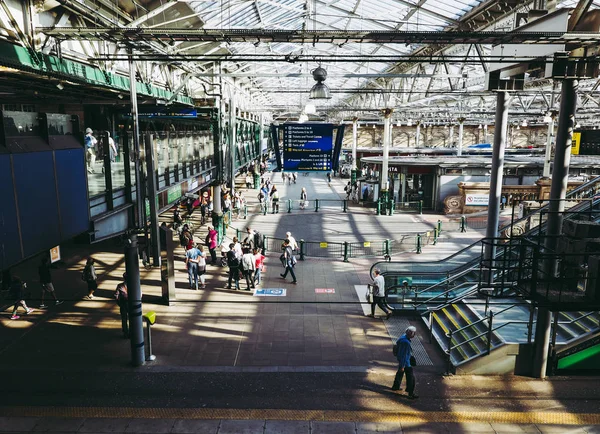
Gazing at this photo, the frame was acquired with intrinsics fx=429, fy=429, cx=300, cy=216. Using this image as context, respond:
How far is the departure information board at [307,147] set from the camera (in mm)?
13062

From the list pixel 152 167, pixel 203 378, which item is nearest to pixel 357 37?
pixel 203 378

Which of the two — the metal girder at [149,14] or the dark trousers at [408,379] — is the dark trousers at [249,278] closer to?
the dark trousers at [408,379]

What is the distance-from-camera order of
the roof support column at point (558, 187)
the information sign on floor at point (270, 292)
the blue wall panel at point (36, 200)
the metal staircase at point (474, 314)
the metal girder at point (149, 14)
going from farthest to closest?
the metal girder at point (149, 14), the information sign on floor at point (270, 292), the metal staircase at point (474, 314), the roof support column at point (558, 187), the blue wall panel at point (36, 200)

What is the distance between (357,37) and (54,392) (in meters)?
8.79

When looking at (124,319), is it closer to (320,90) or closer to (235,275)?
(235,275)

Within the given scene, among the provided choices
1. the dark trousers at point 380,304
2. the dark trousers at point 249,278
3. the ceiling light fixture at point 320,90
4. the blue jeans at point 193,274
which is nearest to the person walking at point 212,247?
the blue jeans at point 193,274

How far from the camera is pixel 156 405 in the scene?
7797 millimetres

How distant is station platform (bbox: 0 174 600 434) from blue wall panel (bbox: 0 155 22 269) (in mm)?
1598

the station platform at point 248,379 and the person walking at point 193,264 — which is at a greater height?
the person walking at point 193,264

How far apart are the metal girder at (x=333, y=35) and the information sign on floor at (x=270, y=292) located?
773 centimetres

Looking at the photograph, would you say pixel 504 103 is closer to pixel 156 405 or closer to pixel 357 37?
pixel 357 37

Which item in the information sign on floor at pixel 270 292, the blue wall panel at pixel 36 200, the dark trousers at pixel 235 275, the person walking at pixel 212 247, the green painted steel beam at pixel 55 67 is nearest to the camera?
the blue wall panel at pixel 36 200

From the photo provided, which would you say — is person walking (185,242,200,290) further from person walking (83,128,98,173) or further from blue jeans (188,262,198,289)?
person walking (83,128,98,173)

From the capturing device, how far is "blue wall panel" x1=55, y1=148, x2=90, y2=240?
7480 mm
